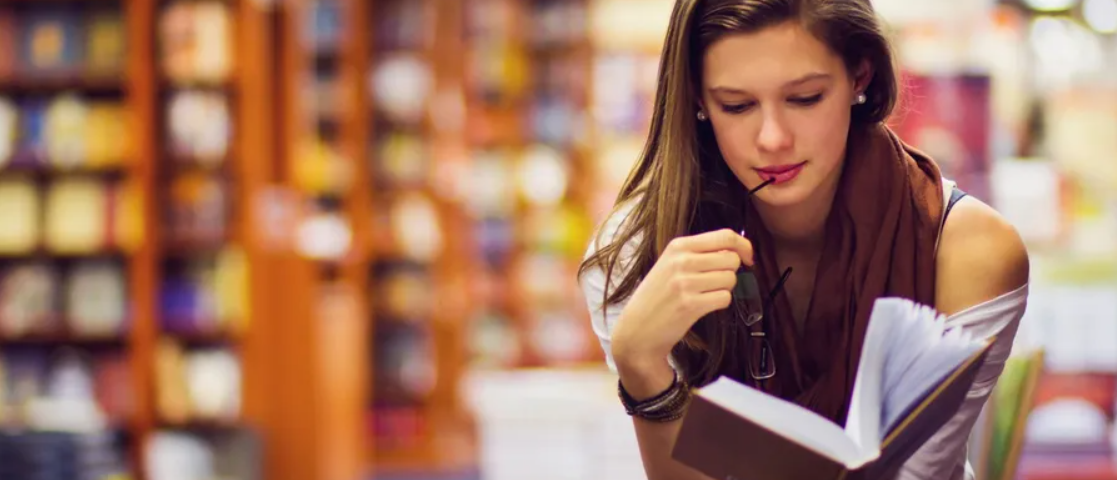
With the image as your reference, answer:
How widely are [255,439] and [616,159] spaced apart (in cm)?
346

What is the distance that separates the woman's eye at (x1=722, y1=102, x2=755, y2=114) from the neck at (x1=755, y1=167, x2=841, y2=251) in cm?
17

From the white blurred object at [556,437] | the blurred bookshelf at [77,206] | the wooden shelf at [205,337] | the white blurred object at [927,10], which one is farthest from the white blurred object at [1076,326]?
the blurred bookshelf at [77,206]

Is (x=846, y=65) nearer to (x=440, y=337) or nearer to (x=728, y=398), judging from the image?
(x=728, y=398)

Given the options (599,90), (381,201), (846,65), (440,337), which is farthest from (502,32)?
(846,65)

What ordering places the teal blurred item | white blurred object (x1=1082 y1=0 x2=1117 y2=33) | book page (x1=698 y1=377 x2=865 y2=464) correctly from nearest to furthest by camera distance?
book page (x1=698 y1=377 x2=865 y2=464) < the teal blurred item < white blurred object (x1=1082 y1=0 x2=1117 y2=33)

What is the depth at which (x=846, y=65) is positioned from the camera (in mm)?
1485

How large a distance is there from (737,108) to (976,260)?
1.02 feet

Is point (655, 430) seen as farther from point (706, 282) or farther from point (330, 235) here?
point (330, 235)

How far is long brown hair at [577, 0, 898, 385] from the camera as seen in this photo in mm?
1449

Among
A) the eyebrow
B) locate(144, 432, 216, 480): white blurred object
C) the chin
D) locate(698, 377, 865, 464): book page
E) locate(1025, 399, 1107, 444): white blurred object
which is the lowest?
locate(144, 432, 216, 480): white blurred object

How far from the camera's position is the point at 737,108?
1481mm

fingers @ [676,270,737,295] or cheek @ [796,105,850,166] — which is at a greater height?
cheek @ [796,105,850,166]

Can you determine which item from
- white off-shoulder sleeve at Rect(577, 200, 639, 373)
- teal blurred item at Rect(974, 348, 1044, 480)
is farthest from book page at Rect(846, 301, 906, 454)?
teal blurred item at Rect(974, 348, 1044, 480)

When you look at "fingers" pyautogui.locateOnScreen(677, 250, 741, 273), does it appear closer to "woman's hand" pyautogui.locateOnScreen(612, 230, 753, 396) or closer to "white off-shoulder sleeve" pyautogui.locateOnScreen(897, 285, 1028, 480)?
"woman's hand" pyautogui.locateOnScreen(612, 230, 753, 396)
